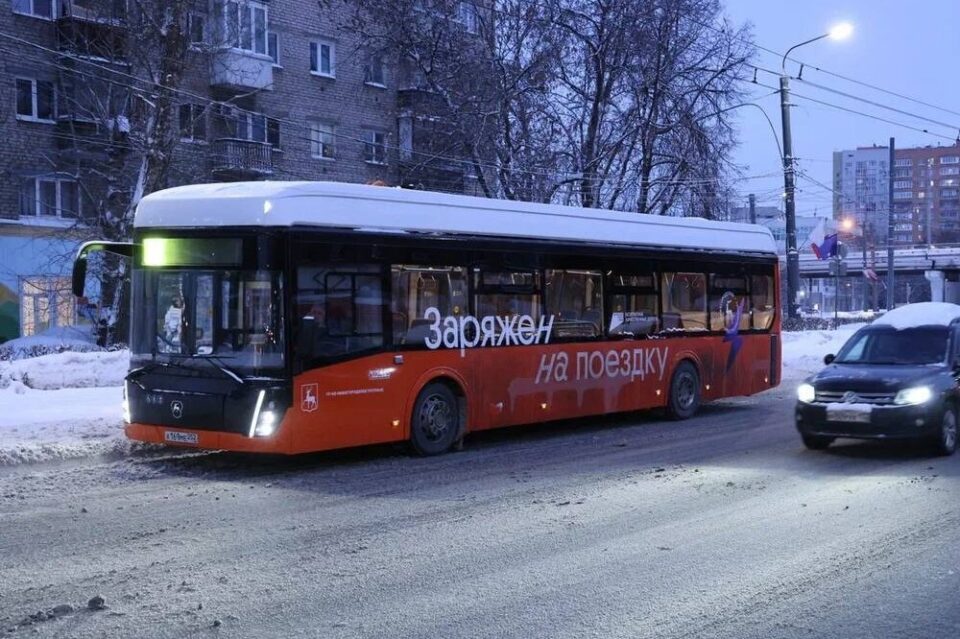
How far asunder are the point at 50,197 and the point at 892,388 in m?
26.6

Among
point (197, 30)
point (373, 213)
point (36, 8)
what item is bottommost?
point (373, 213)

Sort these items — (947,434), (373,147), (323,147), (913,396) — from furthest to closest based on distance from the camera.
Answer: (373,147) < (323,147) < (947,434) < (913,396)

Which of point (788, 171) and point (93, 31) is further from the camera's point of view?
point (788, 171)

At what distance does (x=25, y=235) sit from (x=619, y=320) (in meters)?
21.9

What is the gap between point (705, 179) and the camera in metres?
29.7

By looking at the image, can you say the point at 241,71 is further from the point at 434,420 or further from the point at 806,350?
the point at 434,420

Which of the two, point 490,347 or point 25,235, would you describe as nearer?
point 490,347

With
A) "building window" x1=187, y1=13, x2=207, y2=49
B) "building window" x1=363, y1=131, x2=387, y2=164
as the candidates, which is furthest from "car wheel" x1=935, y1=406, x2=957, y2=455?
"building window" x1=363, y1=131, x2=387, y2=164

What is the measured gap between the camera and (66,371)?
60.8ft

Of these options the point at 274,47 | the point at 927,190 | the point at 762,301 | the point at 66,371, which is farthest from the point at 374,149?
the point at 927,190

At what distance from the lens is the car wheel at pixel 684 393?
16.5 m

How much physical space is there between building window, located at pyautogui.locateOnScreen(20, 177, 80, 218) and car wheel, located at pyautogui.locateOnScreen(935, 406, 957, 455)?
83.1 feet

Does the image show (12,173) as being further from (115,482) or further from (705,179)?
(115,482)

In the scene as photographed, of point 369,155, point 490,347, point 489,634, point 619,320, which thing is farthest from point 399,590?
point 369,155
